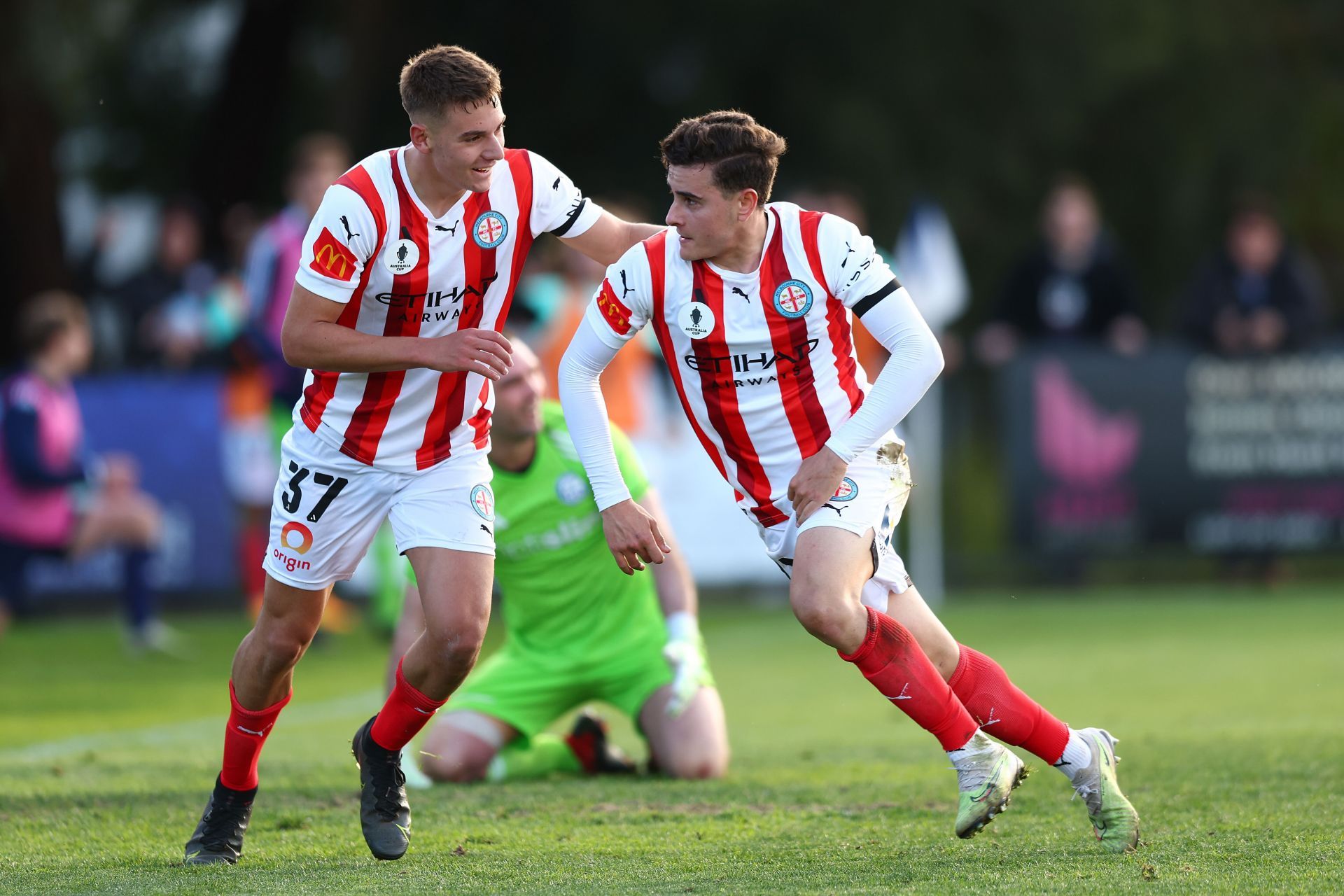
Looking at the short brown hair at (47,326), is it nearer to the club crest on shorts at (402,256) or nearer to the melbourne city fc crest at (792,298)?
the club crest on shorts at (402,256)

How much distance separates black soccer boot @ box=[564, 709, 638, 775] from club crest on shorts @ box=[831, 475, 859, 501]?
2.09 m

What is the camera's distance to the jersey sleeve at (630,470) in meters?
6.43

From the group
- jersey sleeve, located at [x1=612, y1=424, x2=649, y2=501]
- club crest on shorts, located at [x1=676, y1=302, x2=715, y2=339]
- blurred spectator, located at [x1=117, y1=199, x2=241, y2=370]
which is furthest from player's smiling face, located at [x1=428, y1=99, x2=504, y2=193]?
blurred spectator, located at [x1=117, y1=199, x2=241, y2=370]

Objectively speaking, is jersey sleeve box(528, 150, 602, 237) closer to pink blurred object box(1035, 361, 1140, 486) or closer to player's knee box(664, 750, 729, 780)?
player's knee box(664, 750, 729, 780)

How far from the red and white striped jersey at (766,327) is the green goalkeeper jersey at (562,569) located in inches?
60.3

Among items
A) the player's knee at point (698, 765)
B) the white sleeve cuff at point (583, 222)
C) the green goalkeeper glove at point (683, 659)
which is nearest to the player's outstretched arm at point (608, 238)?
the white sleeve cuff at point (583, 222)

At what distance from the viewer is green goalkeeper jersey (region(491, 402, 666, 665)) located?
6.69 metres

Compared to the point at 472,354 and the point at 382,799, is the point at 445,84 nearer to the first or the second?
the point at 472,354

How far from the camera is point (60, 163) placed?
1934 cm

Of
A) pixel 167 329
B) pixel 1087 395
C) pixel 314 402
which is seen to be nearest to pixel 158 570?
pixel 167 329

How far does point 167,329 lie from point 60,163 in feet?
21.3

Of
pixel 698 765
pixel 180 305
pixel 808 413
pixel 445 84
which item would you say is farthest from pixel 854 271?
pixel 180 305

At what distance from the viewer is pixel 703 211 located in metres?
4.89

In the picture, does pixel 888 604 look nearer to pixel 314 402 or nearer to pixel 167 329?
pixel 314 402
